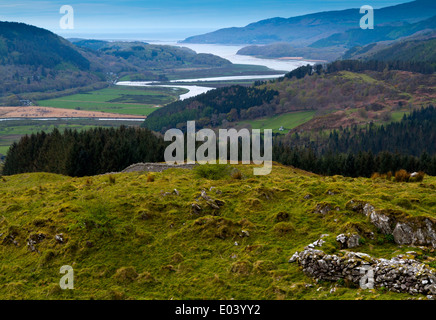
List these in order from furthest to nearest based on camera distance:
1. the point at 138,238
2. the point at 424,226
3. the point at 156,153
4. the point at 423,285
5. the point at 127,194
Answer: the point at 156,153, the point at 127,194, the point at 138,238, the point at 424,226, the point at 423,285

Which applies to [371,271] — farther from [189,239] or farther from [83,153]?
[83,153]

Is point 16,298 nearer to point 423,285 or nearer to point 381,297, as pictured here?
point 381,297

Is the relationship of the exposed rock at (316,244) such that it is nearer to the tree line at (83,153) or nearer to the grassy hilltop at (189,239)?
the grassy hilltop at (189,239)

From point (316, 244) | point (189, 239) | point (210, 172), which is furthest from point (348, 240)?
point (210, 172)

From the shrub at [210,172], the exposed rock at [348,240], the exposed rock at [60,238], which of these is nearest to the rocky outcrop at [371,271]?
the exposed rock at [348,240]

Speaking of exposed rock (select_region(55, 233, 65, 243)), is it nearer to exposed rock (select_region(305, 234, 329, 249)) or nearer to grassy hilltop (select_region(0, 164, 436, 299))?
grassy hilltop (select_region(0, 164, 436, 299))
